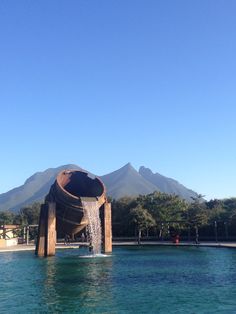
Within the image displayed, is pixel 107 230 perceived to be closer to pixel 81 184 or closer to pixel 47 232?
pixel 81 184

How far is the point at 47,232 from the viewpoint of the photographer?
37.9 meters

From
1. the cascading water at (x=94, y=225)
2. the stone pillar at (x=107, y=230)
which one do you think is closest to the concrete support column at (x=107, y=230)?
the stone pillar at (x=107, y=230)

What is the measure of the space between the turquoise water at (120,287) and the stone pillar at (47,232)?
709cm

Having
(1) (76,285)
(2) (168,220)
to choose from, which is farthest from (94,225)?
(2) (168,220)

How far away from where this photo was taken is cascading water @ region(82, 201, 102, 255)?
3862 cm

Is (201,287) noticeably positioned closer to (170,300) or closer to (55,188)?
(170,300)

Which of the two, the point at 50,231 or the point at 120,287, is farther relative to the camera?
the point at 50,231

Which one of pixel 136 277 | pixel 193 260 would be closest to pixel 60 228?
pixel 193 260

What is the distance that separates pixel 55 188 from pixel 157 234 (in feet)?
101

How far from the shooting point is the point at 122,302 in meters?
16.9

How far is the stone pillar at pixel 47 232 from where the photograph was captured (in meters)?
38.0

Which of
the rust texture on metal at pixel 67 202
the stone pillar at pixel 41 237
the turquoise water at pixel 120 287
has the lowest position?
the turquoise water at pixel 120 287

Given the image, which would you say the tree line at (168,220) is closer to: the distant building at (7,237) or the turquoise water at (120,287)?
the distant building at (7,237)

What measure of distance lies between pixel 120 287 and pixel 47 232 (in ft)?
61.0
